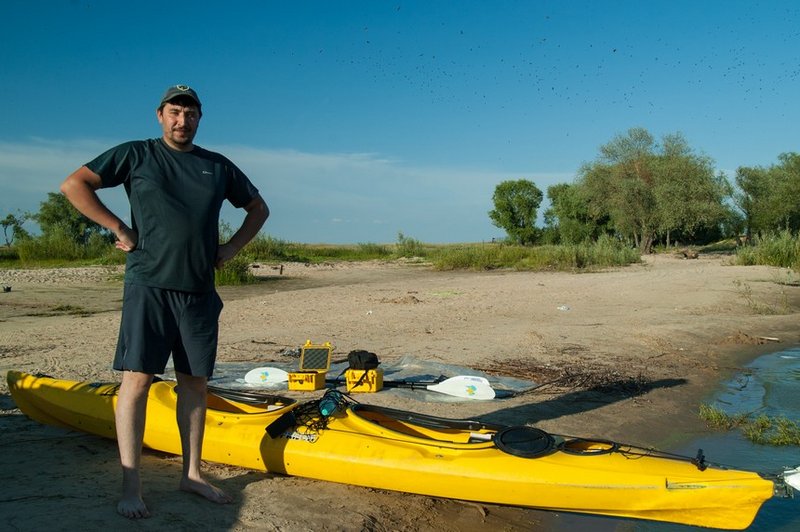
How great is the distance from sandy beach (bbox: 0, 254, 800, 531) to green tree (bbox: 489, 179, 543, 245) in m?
31.5

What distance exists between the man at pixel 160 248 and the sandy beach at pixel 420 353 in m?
0.61

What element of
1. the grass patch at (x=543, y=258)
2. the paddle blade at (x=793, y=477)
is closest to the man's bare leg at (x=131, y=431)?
the paddle blade at (x=793, y=477)

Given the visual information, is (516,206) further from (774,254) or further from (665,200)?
(774,254)

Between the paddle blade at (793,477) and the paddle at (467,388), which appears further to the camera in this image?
the paddle at (467,388)

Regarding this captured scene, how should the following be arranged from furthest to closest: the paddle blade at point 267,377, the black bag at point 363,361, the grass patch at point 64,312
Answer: the grass patch at point 64,312, the paddle blade at point 267,377, the black bag at point 363,361

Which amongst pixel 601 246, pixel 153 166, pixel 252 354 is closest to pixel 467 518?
pixel 153 166

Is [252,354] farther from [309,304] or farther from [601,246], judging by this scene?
[601,246]

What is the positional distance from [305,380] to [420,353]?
2.14 m

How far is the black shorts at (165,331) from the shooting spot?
2945 mm

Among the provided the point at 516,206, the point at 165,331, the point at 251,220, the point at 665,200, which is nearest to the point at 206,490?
the point at 165,331

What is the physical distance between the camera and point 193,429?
10.7 feet

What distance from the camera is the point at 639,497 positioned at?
321cm

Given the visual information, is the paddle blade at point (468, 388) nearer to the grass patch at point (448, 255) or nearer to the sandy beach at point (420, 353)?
the sandy beach at point (420, 353)

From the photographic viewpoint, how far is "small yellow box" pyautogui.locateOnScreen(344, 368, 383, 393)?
5.55 m
